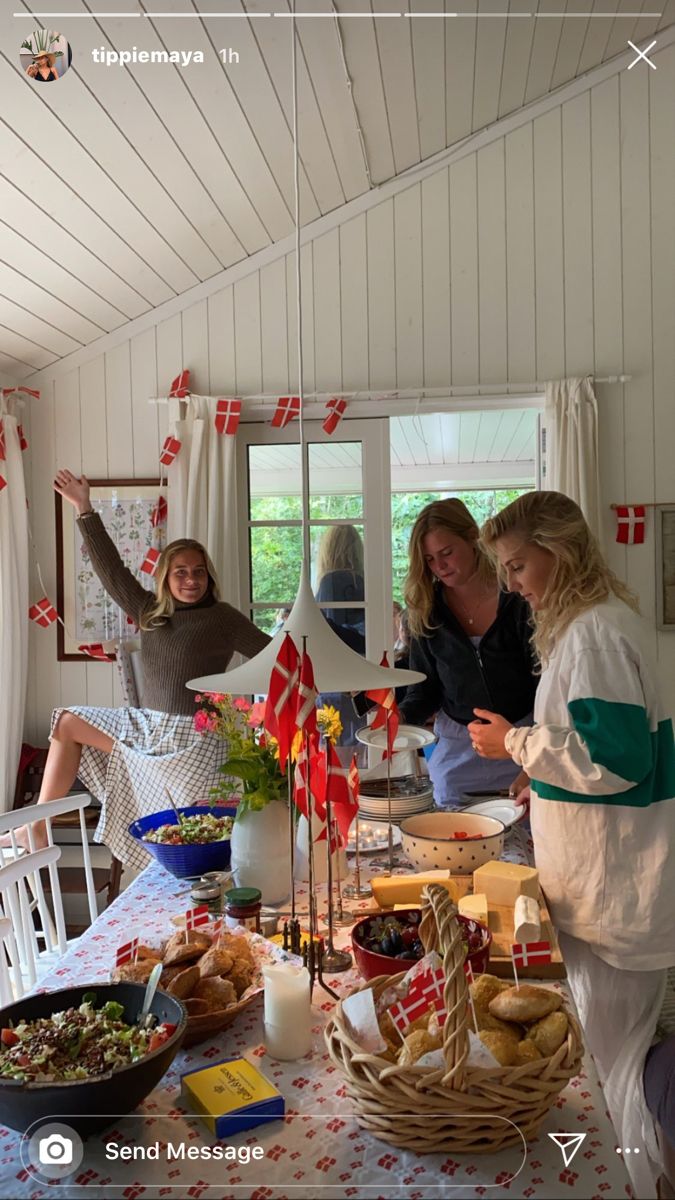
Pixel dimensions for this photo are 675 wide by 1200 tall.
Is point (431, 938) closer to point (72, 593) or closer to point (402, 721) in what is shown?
point (402, 721)

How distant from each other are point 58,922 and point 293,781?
103 cm

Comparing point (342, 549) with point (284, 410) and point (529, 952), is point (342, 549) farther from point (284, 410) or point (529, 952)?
point (529, 952)

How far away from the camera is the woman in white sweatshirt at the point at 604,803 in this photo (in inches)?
64.1

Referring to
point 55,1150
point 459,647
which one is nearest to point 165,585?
point 459,647

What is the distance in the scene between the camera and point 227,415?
398 centimetres

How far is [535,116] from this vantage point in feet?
12.8

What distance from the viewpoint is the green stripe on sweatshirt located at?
160 centimetres

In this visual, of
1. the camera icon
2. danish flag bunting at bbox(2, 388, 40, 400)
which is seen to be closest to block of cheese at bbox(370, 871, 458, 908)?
the camera icon

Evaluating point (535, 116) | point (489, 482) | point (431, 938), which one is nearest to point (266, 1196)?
point (431, 938)

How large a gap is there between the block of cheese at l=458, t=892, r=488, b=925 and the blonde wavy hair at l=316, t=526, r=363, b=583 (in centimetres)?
259

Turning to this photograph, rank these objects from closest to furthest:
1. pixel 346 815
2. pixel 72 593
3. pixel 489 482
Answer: pixel 346 815, pixel 72 593, pixel 489 482

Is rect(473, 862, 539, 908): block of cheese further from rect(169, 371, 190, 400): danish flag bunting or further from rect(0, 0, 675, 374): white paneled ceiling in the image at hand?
rect(169, 371, 190, 400): danish flag bunting

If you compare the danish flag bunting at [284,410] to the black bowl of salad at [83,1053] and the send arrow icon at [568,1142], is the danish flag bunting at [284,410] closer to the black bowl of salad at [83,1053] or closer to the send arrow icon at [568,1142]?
the black bowl of salad at [83,1053]

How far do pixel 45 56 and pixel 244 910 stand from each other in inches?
82.1
